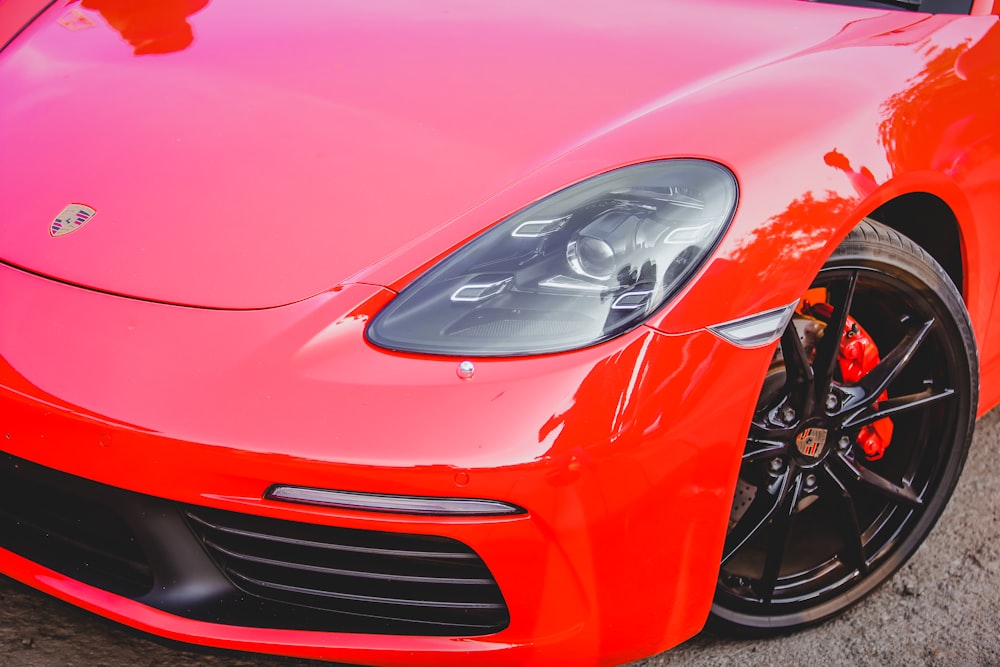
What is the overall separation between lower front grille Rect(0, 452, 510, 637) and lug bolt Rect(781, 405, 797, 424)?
0.62 m

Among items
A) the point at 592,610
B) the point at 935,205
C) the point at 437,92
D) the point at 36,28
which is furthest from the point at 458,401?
the point at 36,28

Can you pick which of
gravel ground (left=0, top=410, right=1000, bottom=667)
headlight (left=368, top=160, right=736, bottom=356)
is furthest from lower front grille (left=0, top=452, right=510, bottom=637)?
headlight (left=368, top=160, right=736, bottom=356)

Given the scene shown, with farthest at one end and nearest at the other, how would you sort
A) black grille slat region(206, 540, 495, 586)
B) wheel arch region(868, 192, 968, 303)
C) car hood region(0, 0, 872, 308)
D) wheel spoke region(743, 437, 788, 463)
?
wheel arch region(868, 192, 968, 303) → wheel spoke region(743, 437, 788, 463) → car hood region(0, 0, 872, 308) → black grille slat region(206, 540, 495, 586)

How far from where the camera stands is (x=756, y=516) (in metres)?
1.94

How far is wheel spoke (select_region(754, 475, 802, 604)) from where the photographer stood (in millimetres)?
1934

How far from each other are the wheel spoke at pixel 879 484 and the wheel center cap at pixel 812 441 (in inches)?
2.4

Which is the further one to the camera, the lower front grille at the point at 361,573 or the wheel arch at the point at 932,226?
the wheel arch at the point at 932,226

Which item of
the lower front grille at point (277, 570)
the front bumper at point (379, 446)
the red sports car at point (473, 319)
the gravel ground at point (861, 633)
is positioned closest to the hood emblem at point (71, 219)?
the red sports car at point (473, 319)

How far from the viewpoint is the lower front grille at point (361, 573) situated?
1.53m

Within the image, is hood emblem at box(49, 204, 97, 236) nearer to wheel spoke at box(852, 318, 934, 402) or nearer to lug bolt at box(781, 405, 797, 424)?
lug bolt at box(781, 405, 797, 424)

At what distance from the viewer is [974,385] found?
212 centimetres

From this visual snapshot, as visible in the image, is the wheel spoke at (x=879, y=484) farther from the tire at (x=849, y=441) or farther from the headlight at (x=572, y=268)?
the headlight at (x=572, y=268)

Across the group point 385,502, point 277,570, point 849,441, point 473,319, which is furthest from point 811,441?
point 277,570

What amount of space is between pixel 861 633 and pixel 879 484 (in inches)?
12.4
